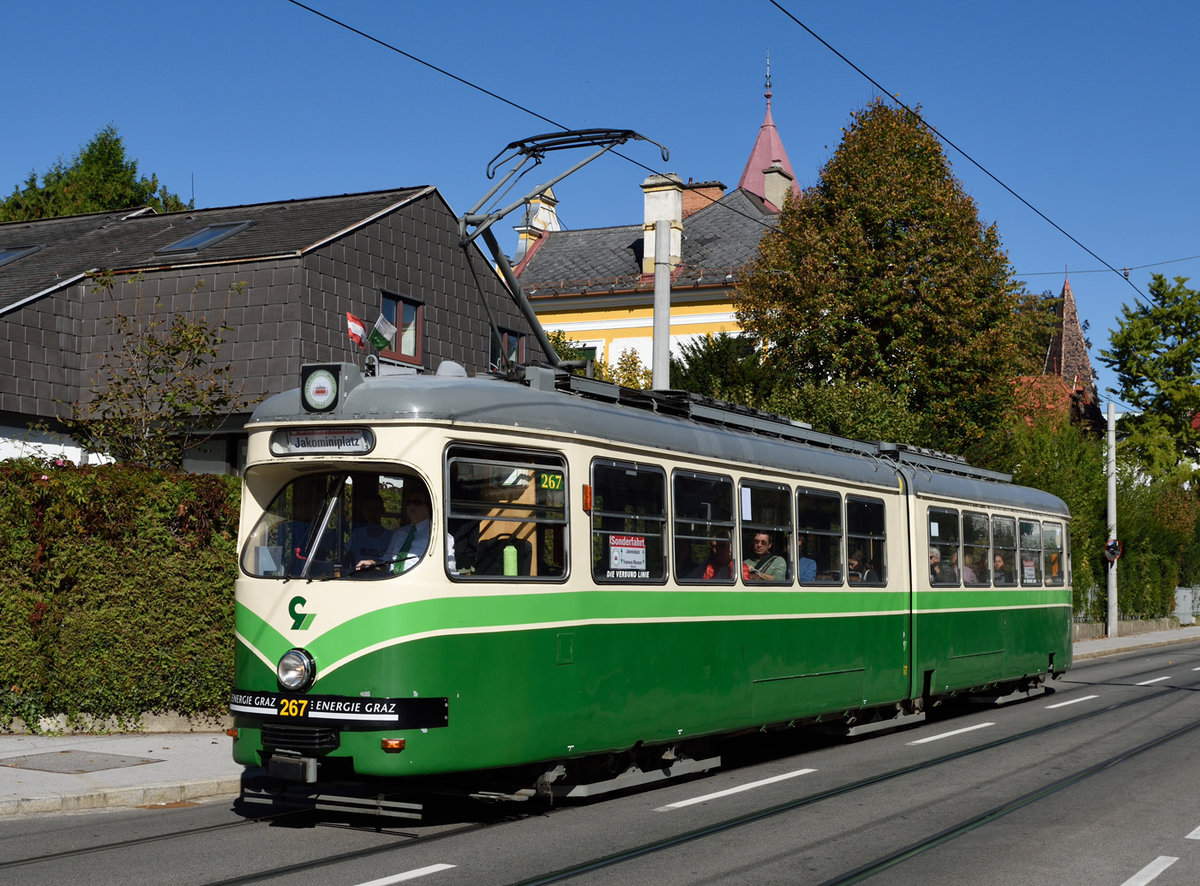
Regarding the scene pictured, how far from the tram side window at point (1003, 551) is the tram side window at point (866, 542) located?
377cm

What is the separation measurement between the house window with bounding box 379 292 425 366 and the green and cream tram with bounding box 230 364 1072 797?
14.6 m

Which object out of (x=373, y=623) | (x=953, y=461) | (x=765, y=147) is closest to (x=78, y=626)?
(x=373, y=623)

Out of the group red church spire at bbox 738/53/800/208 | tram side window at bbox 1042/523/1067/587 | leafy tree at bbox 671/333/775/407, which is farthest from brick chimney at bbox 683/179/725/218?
tram side window at bbox 1042/523/1067/587

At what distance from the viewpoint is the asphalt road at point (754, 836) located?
7.94 meters

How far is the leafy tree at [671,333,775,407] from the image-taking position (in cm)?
3186

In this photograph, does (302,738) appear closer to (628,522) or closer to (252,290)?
(628,522)

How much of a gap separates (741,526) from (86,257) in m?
19.2

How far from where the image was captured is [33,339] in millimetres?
24266

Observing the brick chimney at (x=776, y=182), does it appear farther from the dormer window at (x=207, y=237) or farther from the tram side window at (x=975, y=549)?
the tram side window at (x=975, y=549)

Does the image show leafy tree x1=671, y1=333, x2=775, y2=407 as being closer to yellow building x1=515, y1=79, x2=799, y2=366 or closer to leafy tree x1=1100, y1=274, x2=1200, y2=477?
yellow building x1=515, y1=79, x2=799, y2=366

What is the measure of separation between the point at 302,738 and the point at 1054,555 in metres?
14.6

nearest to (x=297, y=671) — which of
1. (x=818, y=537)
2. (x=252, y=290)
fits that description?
(x=818, y=537)

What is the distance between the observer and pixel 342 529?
373 inches

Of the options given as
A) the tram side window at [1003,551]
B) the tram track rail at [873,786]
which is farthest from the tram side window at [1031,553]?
the tram track rail at [873,786]
